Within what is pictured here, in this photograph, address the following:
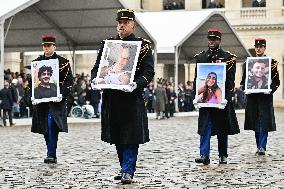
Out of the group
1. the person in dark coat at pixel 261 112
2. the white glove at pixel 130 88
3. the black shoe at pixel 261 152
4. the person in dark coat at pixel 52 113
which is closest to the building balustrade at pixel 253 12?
the person in dark coat at pixel 261 112

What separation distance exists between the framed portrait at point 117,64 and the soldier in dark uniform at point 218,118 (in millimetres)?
2690

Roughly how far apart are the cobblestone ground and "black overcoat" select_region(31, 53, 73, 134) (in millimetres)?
560

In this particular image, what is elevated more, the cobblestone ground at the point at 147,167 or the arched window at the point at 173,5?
the arched window at the point at 173,5

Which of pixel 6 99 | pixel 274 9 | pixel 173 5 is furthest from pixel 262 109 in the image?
pixel 173 5

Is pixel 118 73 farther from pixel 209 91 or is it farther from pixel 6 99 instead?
pixel 6 99

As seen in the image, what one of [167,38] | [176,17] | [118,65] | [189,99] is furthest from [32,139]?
[189,99]

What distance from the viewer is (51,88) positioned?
1241 cm

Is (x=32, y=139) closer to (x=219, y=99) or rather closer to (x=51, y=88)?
(x=51, y=88)

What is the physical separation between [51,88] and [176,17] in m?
23.7

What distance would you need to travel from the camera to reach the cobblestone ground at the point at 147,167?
952 centimetres

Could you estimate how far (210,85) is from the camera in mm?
12188

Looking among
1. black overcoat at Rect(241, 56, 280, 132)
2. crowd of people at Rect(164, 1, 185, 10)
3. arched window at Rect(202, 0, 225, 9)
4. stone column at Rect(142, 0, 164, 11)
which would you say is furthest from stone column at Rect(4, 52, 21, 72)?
black overcoat at Rect(241, 56, 280, 132)

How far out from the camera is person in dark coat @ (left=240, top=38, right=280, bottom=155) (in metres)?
13.6

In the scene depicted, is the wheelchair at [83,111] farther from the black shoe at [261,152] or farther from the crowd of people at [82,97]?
the black shoe at [261,152]
